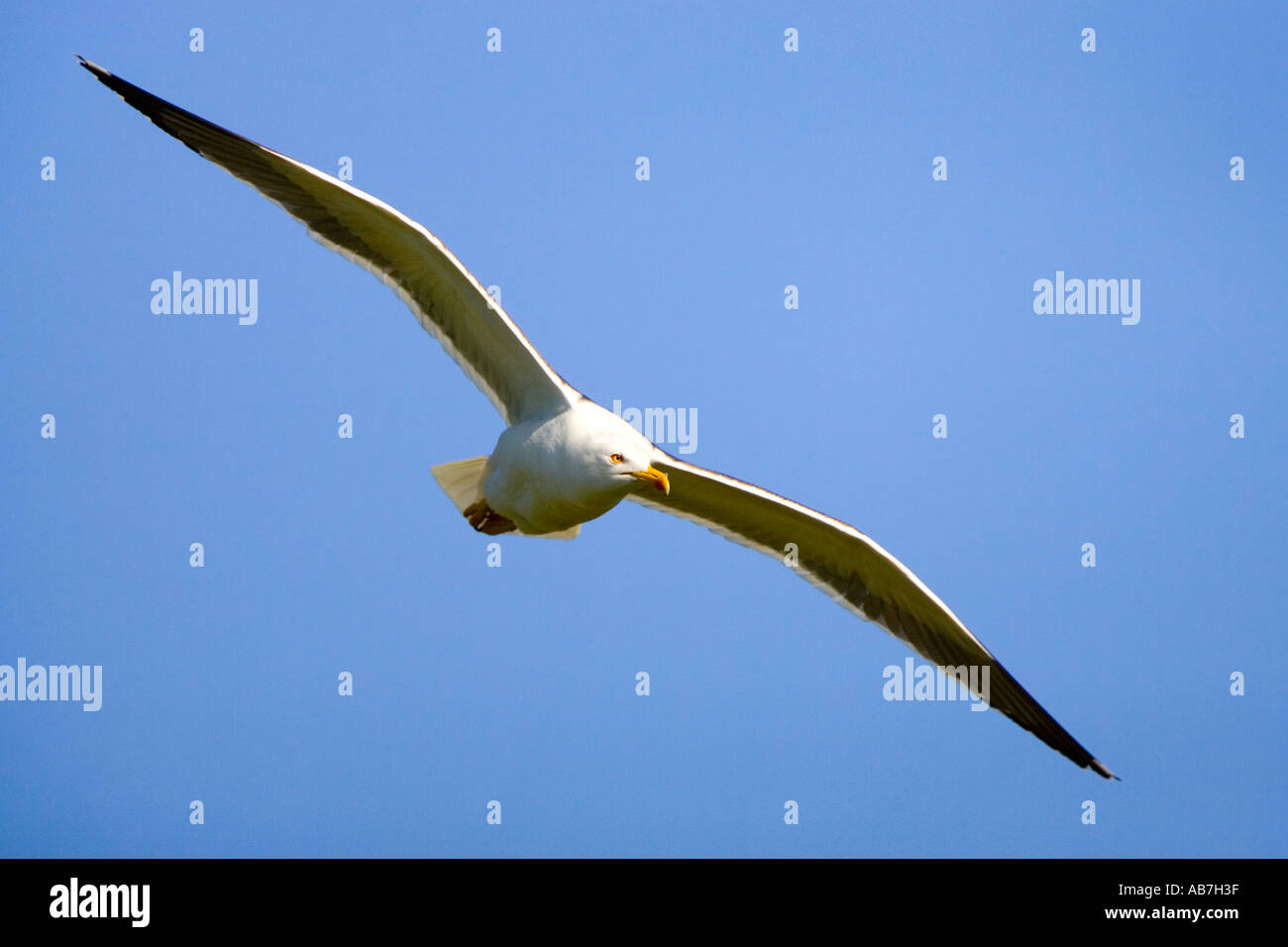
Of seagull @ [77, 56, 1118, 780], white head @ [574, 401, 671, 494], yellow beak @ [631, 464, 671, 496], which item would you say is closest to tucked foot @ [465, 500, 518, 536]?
seagull @ [77, 56, 1118, 780]

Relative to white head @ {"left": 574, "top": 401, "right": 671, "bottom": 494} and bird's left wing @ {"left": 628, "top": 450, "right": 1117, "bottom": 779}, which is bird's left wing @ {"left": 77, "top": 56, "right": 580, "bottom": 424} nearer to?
white head @ {"left": 574, "top": 401, "right": 671, "bottom": 494}

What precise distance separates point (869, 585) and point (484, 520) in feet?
8.48

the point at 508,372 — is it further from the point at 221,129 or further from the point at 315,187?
the point at 221,129

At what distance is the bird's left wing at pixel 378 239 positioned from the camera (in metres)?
8.79

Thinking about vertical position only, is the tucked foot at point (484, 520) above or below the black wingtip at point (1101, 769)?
above

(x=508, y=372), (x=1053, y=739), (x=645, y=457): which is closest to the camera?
(x=645, y=457)

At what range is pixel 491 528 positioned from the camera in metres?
9.76

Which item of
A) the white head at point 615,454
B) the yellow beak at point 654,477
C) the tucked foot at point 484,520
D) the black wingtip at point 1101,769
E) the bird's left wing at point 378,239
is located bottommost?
the black wingtip at point 1101,769

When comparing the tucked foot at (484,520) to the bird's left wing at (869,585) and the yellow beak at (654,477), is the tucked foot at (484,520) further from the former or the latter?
the yellow beak at (654,477)

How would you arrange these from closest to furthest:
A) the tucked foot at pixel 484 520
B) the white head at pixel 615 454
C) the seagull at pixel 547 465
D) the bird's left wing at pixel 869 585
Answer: the white head at pixel 615 454, the seagull at pixel 547 465, the tucked foot at pixel 484 520, the bird's left wing at pixel 869 585

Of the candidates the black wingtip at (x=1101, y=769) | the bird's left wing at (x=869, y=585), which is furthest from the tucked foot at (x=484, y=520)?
the black wingtip at (x=1101, y=769)

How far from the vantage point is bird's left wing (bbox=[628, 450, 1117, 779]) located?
9.90m
